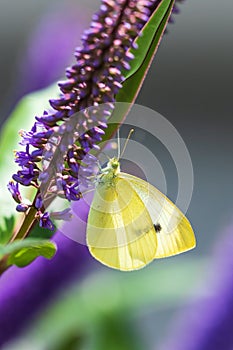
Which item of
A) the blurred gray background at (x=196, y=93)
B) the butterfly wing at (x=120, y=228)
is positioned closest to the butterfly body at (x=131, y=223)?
the butterfly wing at (x=120, y=228)

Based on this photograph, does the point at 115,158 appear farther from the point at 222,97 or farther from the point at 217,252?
the point at 222,97

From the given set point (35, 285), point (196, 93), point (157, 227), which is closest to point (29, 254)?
point (35, 285)

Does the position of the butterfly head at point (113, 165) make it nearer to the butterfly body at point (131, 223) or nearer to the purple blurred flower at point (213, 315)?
the butterfly body at point (131, 223)

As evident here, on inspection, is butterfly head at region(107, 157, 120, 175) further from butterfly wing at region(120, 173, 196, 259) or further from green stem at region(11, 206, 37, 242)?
green stem at region(11, 206, 37, 242)

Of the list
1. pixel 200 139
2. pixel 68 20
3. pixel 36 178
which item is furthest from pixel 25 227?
pixel 200 139

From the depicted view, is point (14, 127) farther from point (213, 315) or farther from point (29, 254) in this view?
point (213, 315)
